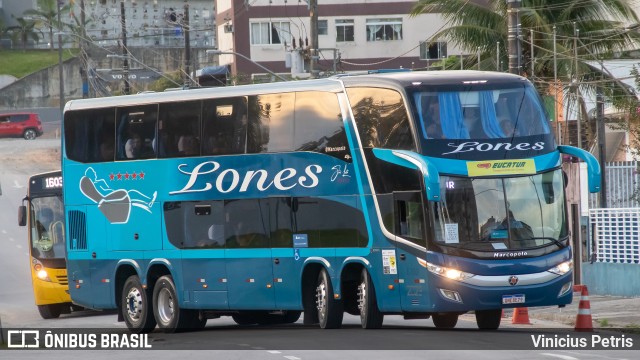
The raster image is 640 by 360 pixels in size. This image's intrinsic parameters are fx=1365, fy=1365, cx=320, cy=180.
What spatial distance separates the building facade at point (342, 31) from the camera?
257ft

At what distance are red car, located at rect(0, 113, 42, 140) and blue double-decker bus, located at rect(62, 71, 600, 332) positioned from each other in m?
59.8

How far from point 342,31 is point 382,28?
2.38 metres

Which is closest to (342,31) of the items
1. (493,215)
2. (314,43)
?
(314,43)

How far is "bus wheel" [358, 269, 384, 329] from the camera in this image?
2161cm

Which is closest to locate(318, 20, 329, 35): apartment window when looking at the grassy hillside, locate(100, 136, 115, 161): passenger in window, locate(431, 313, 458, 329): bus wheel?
the grassy hillside

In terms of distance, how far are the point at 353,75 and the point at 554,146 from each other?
11.8ft

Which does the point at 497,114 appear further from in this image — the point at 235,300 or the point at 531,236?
the point at 235,300

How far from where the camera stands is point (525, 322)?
991 inches

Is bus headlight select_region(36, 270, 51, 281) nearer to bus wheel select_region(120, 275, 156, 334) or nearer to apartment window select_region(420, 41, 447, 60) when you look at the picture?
bus wheel select_region(120, 275, 156, 334)

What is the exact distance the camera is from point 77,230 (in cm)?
2709

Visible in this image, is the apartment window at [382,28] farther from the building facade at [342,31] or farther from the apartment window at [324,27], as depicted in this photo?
the apartment window at [324,27]

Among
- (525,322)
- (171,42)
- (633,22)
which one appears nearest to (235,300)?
(525,322)

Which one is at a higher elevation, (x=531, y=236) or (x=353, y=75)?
(x=353, y=75)

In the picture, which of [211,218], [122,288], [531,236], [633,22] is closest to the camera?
[531,236]
